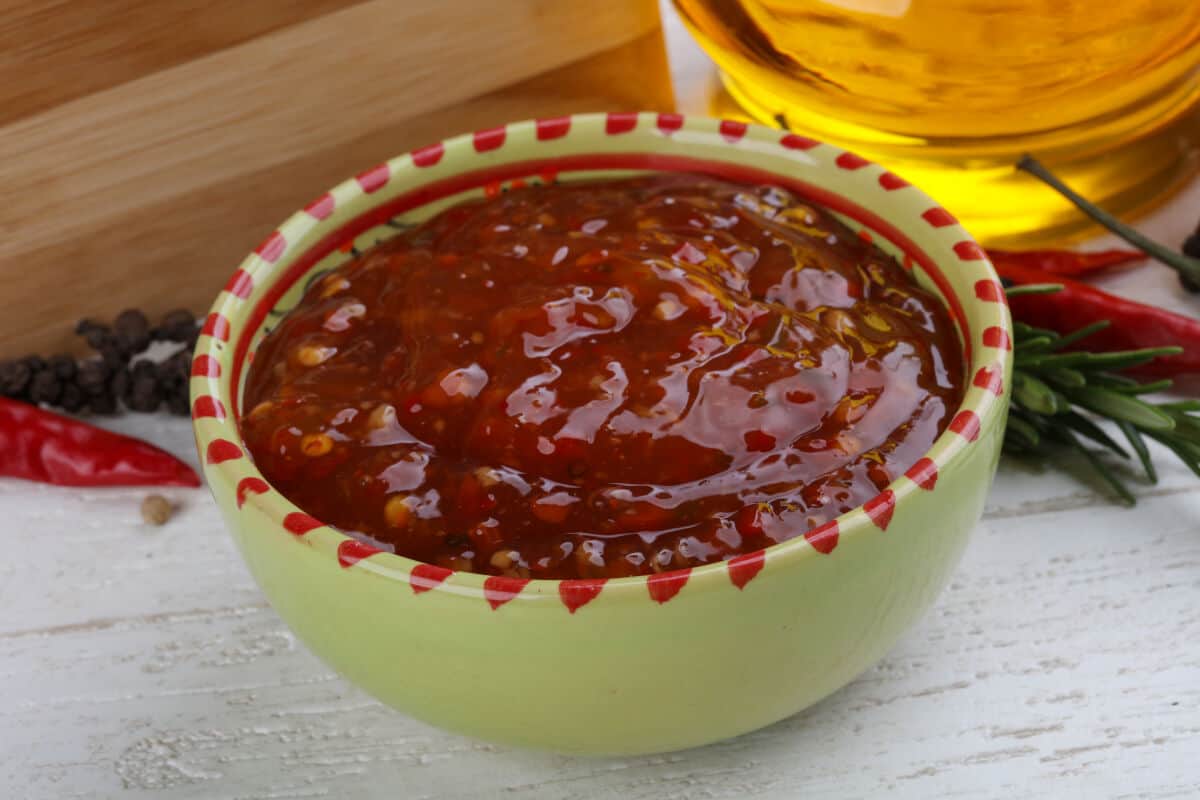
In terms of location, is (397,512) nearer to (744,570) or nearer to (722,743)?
(744,570)

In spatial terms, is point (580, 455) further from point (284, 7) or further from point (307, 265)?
point (284, 7)

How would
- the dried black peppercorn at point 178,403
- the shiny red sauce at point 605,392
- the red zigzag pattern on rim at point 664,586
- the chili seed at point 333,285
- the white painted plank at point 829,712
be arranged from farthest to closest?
the dried black peppercorn at point 178,403 < the chili seed at point 333,285 < the white painted plank at point 829,712 < the shiny red sauce at point 605,392 < the red zigzag pattern on rim at point 664,586

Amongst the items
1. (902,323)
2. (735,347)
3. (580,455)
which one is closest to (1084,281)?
(902,323)

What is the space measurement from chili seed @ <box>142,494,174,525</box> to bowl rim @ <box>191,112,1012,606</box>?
39cm

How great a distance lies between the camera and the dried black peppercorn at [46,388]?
6.33ft

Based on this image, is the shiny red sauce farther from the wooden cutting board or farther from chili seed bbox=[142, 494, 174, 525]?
the wooden cutting board

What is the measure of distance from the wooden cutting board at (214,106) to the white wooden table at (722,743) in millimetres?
457

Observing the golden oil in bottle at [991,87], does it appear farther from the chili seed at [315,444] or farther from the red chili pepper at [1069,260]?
the chili seed at [315,444]

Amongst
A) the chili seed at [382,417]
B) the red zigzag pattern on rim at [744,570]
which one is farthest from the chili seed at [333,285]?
the red zigzag pattern on rim at [744,570]

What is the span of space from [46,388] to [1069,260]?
1.53m

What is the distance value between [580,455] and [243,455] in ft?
1.09


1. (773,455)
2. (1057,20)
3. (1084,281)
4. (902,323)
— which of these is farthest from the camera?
(1084,281)

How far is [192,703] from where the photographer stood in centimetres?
152

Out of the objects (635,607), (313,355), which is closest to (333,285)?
(313,355)
